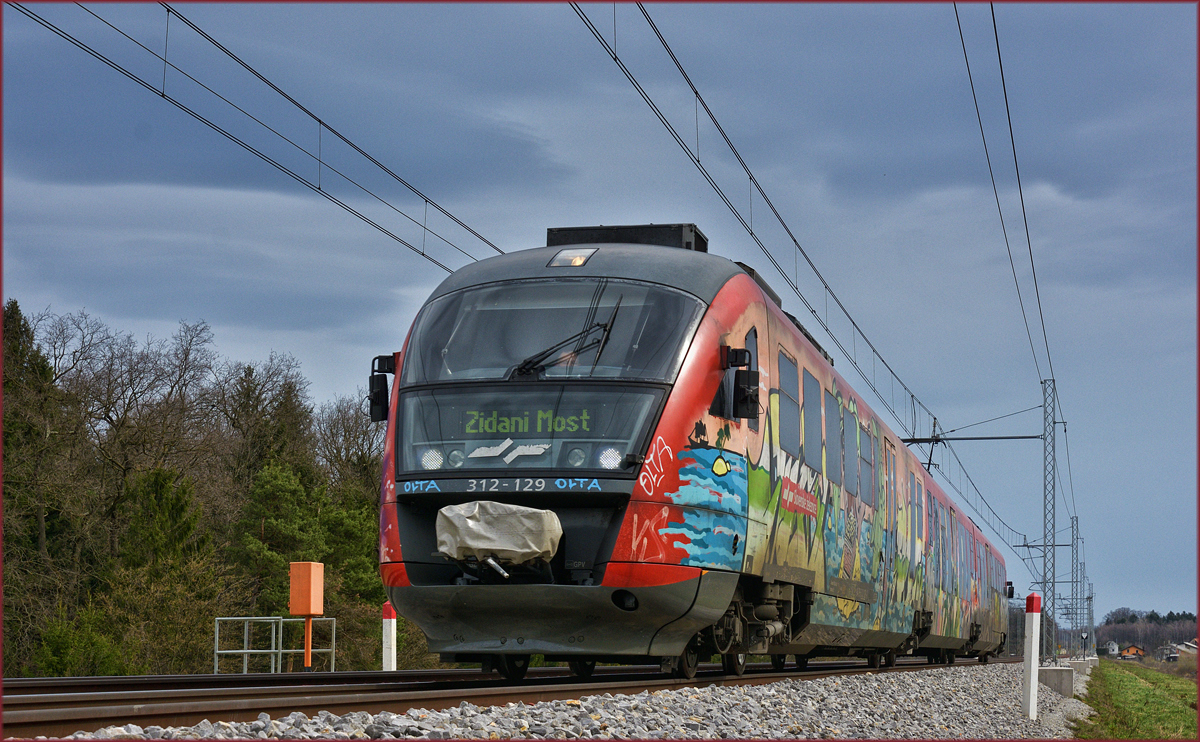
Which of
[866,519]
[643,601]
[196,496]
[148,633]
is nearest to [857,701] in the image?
[643,601]

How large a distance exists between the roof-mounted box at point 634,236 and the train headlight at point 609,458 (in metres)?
3.60

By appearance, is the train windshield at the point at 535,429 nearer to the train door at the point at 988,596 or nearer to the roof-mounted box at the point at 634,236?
the roof-mounted box at the point at 634,236

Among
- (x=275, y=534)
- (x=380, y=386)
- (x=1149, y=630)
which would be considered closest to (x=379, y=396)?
(x=380, y=386)

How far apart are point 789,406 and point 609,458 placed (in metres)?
3.27

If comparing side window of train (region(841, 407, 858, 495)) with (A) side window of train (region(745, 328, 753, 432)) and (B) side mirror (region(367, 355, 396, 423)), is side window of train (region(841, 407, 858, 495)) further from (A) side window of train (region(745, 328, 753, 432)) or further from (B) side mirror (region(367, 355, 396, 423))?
(B) side mirror (region(367, 355, 396, 423))

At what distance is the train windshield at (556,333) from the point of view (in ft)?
30.7

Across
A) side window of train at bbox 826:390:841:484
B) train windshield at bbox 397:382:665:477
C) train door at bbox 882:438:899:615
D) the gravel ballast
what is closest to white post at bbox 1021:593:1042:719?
the gravel ballast

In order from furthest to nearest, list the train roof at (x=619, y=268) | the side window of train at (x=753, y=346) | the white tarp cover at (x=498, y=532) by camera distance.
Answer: the side window of train at (x=753, y=346), the train roof at (x=619, y=268), the white tarp cover at (x=498, y=532)

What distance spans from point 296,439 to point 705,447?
42333 mm

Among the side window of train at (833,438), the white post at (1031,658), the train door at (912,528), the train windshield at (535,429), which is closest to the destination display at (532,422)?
the train windshield at (535,429)

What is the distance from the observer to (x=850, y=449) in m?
14.7

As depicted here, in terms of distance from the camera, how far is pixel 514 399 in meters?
9.19

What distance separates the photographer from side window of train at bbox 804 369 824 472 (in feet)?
40.4

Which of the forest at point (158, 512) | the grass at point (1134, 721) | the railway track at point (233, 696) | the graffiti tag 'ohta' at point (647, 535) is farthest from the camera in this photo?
the forest at point (158, 512)
